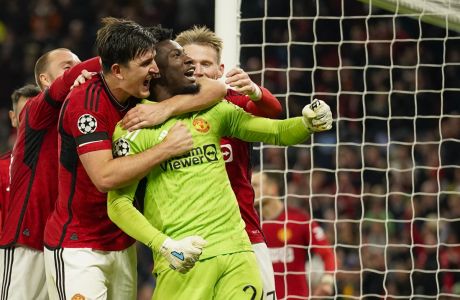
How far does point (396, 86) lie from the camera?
422 inches

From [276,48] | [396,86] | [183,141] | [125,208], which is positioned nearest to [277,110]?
[183,141]

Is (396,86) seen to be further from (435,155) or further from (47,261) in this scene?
(47,261)

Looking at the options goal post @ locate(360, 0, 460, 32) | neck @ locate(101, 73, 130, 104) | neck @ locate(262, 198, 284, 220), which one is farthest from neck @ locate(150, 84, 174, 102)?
neck @ locate(262, 198, 284, 220)

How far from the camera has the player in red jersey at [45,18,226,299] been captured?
163 inches

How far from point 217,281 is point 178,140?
64cm

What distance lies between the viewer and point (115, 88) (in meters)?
4.36

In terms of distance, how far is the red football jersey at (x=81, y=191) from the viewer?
4301 mm

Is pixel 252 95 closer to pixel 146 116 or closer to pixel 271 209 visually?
pixel 146 116

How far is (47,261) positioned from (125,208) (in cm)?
64

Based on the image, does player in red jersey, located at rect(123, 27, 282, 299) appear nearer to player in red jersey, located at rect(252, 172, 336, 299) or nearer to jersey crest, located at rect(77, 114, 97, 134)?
jersey crest, located at rect(77, 114, 97, 134)

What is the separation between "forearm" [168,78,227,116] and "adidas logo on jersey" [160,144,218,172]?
0.61 feet

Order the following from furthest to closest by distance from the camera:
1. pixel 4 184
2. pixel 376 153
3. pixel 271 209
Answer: pixel 376 153
pixel 271 209
pixel 4 184

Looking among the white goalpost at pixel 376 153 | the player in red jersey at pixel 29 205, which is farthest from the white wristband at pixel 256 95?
the white goalpost at pixel 376 153

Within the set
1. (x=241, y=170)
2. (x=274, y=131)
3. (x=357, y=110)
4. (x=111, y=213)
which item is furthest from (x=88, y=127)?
(x=357, y=110)
